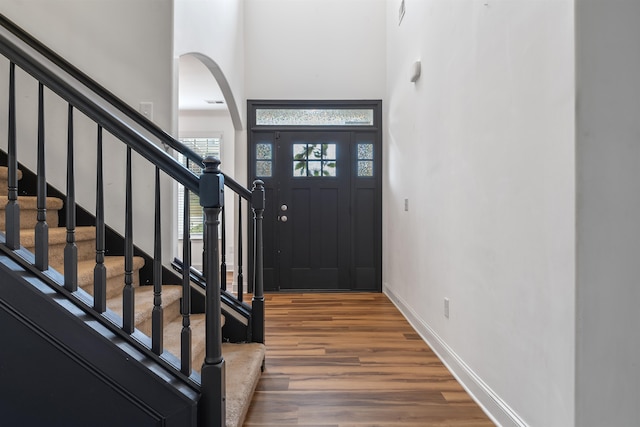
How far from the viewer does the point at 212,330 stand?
147 cm

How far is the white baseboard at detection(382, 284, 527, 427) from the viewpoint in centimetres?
176

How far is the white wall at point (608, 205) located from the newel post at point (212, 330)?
4.01ft

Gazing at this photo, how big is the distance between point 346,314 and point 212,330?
8.17 ft

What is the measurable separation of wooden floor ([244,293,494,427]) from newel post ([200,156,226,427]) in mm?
476

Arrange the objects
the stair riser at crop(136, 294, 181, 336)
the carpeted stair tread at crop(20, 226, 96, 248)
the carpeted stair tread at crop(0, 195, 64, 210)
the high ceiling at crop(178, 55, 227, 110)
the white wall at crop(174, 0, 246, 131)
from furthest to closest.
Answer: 1. the high ceiling at crop(178, 55, 227, 110)
2. the white wall at crop(174, 0, 246, 131)
3. the carpeted stair tread at crop(0, 195, 64, 210)
4. the stair riser at crop(136, 294, 181, 336)
5. the carpeted stair tread at crop(20, 226, 96, 248)

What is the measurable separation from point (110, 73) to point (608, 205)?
2.81 metres

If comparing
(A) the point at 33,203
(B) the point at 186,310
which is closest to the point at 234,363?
(B) the point at 186,310

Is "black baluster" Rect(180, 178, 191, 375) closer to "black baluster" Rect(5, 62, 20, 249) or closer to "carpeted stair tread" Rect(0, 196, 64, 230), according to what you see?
"black baluster" Rect(5, 62, 20, 249)

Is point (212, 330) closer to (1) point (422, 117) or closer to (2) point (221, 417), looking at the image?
(2) point (221, 417)

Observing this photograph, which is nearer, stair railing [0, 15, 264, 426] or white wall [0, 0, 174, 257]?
stair railing [0, 15, 264, 426]

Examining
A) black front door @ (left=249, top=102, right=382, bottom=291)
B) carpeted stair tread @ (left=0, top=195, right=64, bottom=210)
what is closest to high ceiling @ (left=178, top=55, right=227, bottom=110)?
black front door @ (left=249, top=102, right=382, bottom=291)

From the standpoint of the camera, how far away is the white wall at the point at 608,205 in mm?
1278

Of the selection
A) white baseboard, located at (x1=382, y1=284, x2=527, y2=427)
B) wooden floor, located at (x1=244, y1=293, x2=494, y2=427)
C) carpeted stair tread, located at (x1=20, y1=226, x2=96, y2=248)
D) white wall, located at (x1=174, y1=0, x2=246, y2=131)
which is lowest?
wooden floor, located at (x1=244, y1=293, x2=494, y2=427)

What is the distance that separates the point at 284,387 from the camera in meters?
2.23
